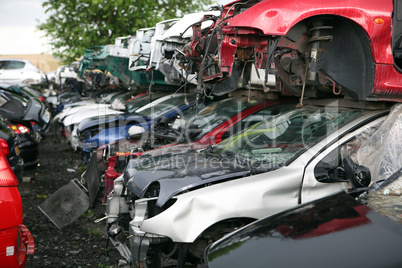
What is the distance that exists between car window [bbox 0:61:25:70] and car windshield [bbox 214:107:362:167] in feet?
61.3

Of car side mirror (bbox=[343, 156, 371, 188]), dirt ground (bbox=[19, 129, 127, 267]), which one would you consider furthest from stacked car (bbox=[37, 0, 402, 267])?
dirt ground (bbox=[19, 129, 127, 267])

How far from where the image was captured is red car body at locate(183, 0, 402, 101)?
3.83 meters

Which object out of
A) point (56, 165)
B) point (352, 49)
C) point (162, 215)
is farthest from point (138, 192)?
point (56, 165)

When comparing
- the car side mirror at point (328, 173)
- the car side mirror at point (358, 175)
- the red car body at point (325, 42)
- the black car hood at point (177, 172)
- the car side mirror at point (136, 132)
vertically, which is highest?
the red car body at point (325, 42)

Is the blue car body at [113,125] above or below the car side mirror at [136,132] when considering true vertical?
below

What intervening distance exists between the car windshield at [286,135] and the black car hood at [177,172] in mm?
338

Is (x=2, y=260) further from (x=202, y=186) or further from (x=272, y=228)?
(x=272, y=228)

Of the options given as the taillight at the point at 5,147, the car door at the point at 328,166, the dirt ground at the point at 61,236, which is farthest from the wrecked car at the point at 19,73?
the car door at the point at 328,166

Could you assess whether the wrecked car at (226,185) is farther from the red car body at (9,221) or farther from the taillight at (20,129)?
the taillight at (20,129)

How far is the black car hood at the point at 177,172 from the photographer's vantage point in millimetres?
3586

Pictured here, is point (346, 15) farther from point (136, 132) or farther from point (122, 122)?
point (122, 122)

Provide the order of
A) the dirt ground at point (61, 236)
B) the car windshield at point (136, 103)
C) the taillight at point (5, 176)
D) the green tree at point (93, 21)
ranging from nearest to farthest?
the taillight at point (5, 176), the dirt ground at point (61, 236), the car windshield at point (136, 103), the green tree at point (93, 21)

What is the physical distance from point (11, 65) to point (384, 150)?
20454mm

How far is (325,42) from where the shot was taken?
4.11 meters
